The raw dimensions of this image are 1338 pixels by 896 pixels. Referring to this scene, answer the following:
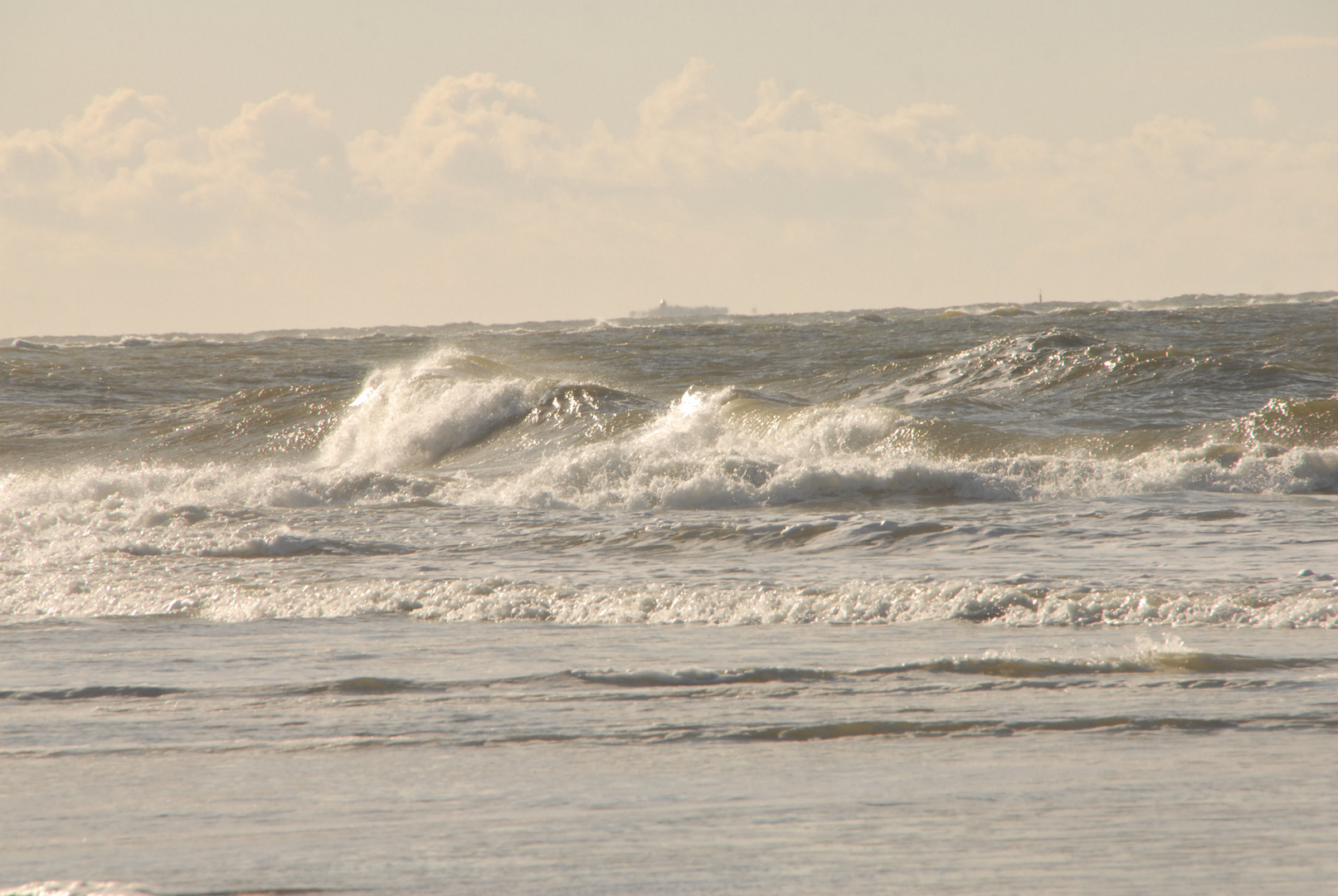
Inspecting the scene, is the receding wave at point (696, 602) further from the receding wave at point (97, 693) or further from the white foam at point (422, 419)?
the white foam at point (422, 419)

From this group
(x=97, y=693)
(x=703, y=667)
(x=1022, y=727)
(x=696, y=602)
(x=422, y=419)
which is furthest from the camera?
(x=422, y=419)

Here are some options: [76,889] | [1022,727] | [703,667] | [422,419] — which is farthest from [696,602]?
[422,419]

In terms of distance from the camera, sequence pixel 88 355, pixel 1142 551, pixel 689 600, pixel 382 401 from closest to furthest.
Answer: pixel 689 600
pixel 1142 551
pixel 382 401
pixel 88 355

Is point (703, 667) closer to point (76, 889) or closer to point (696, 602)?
point (696, 602)

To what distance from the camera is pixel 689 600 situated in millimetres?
5555

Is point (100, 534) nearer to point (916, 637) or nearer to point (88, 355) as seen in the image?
point (916, 637)

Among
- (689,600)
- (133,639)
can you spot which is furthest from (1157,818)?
(133,639)

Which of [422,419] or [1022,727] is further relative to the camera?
[422,419]

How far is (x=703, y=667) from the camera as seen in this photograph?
164 inches

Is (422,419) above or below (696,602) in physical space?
above

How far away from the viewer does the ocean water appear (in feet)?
8.02

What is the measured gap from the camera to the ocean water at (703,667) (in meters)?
2.44

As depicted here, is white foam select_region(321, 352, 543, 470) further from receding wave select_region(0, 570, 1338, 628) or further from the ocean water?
receding wave select_region(0, 570, 1338, 628)

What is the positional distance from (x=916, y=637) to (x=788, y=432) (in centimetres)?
792
